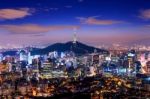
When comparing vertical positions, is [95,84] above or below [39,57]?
below

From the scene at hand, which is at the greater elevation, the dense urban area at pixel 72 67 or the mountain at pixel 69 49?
the mountain at pixel 69 49

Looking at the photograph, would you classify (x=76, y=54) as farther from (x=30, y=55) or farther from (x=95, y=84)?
(x=95, y=84)

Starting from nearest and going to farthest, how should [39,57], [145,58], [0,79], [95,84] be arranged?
[95,84], [0,79], [145,58], [39,57]

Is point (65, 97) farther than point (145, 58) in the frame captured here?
No

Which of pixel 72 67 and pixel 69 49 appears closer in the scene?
pixel 72 67

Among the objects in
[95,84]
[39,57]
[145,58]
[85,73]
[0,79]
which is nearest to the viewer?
[95,84]

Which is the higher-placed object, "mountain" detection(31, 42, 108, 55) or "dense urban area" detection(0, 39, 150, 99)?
"mountain" detection(31, 42, 108, 55)

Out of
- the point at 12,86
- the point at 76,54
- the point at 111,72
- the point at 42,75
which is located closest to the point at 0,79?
the point at 12,86

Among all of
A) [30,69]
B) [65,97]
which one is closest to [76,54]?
[30,69]

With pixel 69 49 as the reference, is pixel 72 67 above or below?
below

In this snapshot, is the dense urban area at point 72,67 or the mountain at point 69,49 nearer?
the dense urban area at point 72,67

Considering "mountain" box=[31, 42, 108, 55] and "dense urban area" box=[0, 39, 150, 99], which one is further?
"mountain" box=[31, 42, 108, 55]
